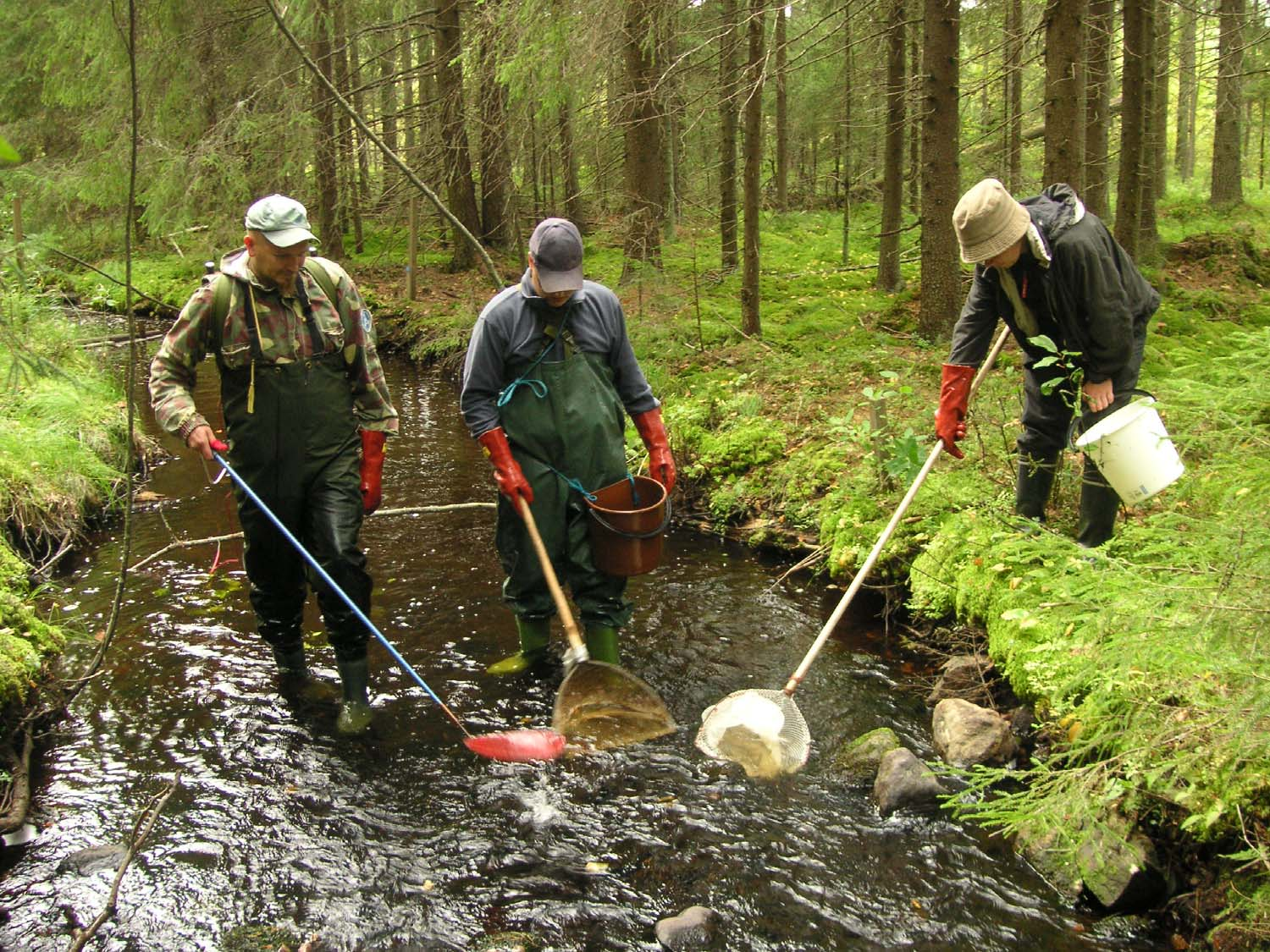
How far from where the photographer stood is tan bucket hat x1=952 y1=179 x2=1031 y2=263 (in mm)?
4246

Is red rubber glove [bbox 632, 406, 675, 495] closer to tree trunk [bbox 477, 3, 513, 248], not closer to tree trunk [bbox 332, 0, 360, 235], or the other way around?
tree trunk [bbox 477, 3, 513, 248]

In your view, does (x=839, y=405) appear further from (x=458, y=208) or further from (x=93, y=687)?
(x=458, y=208)

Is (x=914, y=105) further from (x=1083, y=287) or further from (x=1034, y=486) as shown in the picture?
(x=1083, y=287)

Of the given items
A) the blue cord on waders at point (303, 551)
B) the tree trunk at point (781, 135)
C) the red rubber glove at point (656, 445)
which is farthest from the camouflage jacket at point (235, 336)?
the tree trunk at point (781, 135)

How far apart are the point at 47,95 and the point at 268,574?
19.2 meters

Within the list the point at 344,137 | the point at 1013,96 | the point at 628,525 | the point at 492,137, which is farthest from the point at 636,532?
the point at 1013,96

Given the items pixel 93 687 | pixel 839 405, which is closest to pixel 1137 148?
pixel 839 405

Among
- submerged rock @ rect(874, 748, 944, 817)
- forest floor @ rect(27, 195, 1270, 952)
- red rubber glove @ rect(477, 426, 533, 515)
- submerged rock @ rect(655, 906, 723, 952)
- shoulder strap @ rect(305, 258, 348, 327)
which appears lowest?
submerged rock @ rect(655, 906, 723, 952)

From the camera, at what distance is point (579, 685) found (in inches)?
179

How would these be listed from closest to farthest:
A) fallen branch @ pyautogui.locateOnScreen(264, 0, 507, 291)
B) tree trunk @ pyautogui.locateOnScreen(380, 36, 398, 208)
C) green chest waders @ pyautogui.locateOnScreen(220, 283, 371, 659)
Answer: fallen branch @ pyautogui.locateOnScreen(264, 0, 507, 291), green chest waders @ pyautogui.locateOnScreen(220, 283, 371, 659), tree trunk @ pyautogui.locateOnScreen(380, 36, 398, 208)

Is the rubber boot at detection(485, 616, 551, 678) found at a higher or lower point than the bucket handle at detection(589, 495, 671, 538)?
lower

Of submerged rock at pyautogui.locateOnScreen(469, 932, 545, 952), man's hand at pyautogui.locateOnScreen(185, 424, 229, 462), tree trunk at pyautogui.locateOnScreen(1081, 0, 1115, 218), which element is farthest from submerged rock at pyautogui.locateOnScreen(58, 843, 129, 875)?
tree trunk at pyautogui.locateOnScreen(1081, 0, 1115, 218)

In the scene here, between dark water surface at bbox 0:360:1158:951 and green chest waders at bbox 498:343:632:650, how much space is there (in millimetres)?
626

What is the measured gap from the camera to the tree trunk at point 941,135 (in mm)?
9273
